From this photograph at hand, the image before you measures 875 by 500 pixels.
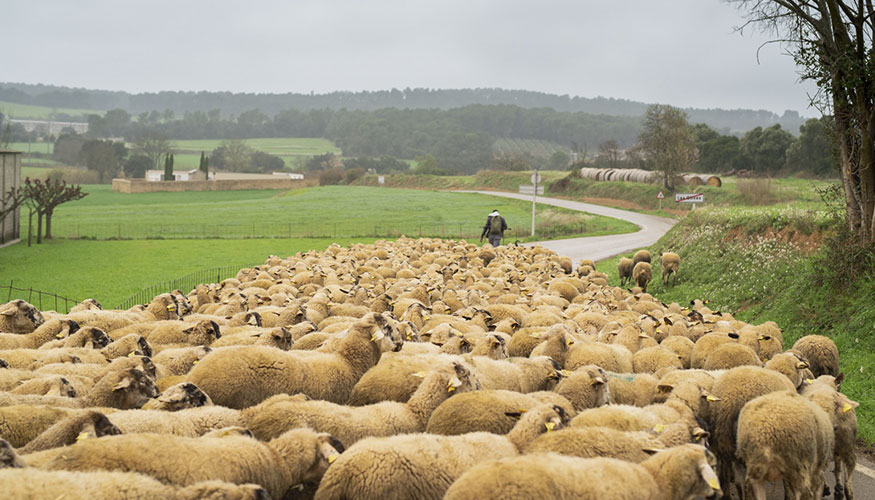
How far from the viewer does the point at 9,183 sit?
40.6m

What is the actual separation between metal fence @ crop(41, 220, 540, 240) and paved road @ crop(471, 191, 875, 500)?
722 centimetres

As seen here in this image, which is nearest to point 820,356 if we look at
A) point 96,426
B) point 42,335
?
point 96,426

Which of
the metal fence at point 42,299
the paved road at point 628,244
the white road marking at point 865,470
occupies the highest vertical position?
the paved road at point 628,244

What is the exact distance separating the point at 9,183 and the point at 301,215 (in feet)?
102

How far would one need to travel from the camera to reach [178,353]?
8.64 m

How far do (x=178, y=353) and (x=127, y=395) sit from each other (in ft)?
5.75

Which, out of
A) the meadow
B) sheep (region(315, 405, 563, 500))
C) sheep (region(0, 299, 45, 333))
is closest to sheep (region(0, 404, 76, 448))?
sheep (region(315, 405, 563, 500))

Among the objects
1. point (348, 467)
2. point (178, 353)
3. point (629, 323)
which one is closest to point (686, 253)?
point (629, 323)

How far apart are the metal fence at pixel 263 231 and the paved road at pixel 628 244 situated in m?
7.22

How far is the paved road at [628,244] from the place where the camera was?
336 inches

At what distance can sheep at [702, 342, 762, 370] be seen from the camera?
8.99m

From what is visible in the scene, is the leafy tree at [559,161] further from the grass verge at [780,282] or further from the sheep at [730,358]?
the sheep at [730,358]

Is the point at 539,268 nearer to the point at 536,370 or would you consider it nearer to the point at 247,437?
the point at 536,370

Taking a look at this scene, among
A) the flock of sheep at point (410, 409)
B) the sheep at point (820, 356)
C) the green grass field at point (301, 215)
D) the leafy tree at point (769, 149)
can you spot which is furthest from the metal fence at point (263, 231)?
the flock of sheep at point (410, 409)
